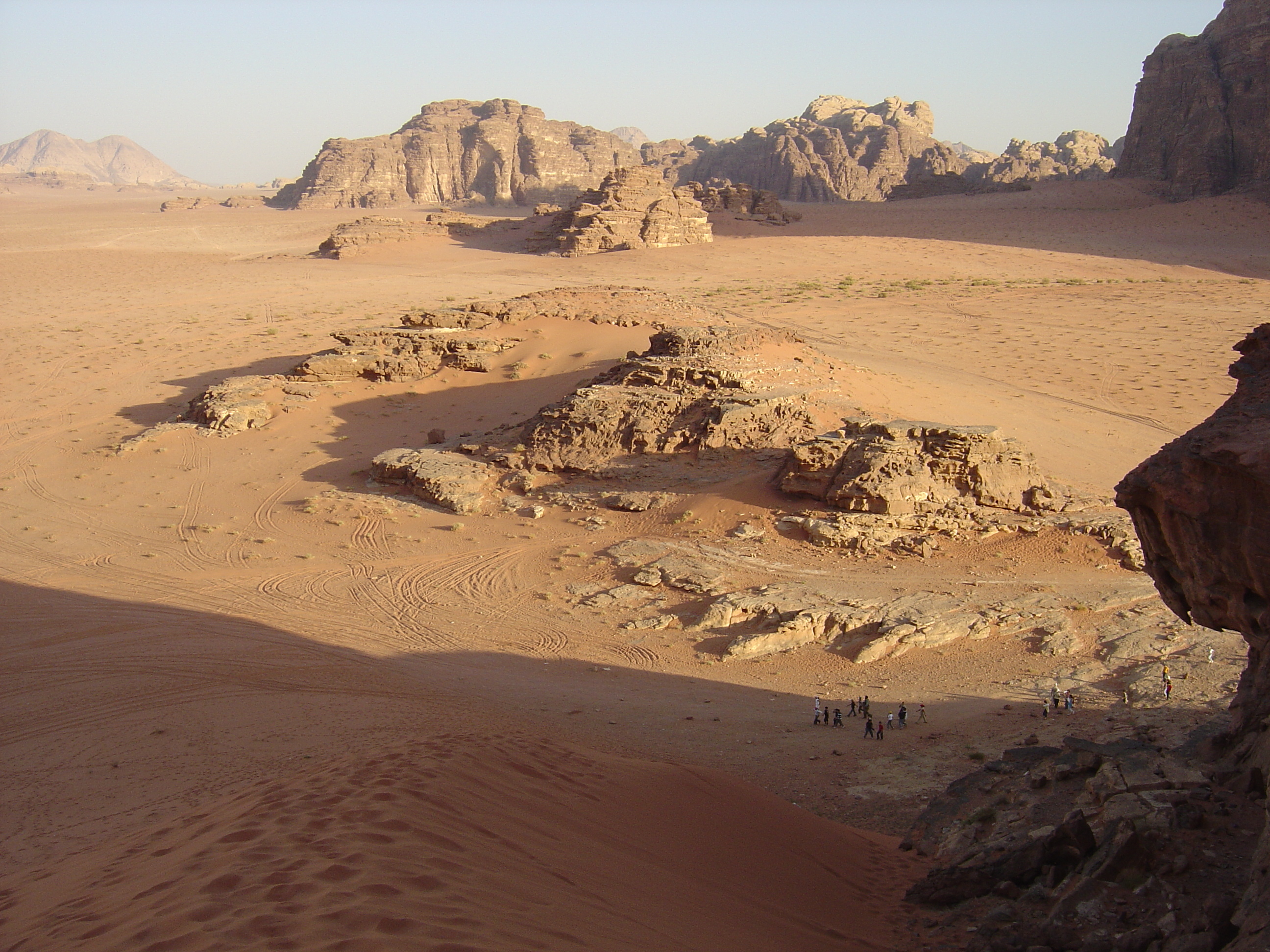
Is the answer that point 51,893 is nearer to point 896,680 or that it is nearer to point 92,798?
point 92,798

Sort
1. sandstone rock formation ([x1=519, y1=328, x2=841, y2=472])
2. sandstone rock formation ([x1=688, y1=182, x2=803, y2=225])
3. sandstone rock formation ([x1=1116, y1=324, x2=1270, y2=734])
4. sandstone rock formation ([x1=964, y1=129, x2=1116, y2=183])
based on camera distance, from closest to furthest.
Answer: sandstone rock formation ([x1=1116, y1=324, x2=1270, y2=734]) → sandstone rock formation ([x1=519, y1=328, x2=841, y2=472]) → sandstone rock formation ([x1=688, y1=182, x2=803, y2=225]) → sandstone rock formation ([x1=964, y1=129, x2=1116, y2=183])

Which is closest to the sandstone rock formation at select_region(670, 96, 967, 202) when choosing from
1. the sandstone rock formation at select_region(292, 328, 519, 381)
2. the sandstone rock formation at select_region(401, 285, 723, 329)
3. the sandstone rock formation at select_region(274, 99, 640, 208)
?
the sandstone rock formation at select_region(274, 99, 640, 208)

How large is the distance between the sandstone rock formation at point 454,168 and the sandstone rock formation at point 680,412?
74.3 metres

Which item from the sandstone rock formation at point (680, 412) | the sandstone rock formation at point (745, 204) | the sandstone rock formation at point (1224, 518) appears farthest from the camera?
the sandstone rock formation at point (745, 204)

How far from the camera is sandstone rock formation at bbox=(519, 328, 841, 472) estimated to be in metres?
17.6

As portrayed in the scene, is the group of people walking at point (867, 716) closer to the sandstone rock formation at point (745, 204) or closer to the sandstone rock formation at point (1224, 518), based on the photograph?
the sandstone rock formation at point (1224, 518)

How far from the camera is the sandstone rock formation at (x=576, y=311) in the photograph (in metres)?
25.4

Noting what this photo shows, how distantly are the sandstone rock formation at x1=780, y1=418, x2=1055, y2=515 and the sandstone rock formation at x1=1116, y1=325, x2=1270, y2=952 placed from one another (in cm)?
Answer: 792

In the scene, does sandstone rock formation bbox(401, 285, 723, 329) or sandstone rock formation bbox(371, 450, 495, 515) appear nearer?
sandstone rock formation bbox(371, 450, 495, 515)

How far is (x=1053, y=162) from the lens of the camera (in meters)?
89.2

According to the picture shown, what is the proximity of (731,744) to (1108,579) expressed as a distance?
6.81m

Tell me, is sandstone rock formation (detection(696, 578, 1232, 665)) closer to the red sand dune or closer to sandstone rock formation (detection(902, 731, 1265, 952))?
sandstone rock formation (detection(902, 731, 1265, 952))

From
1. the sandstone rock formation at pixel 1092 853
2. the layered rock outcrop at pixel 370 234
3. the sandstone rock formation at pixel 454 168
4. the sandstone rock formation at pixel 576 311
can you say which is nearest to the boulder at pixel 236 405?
the sandstone rock formation at pixel 576 311

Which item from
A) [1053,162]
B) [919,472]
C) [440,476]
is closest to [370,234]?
[440,476]
